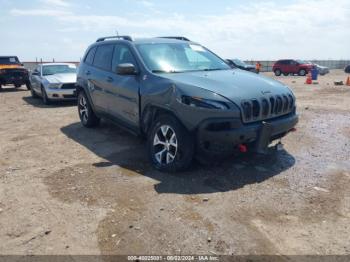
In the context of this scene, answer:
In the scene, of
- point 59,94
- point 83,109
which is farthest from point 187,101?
point 59,94

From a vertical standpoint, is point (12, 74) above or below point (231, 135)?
above

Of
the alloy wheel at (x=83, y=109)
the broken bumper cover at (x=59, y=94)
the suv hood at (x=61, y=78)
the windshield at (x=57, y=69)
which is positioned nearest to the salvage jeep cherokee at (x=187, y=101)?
the alloy wheel at (x=83, y=109)

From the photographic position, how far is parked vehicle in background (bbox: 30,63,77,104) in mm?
11727

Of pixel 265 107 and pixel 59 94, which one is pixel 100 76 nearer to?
pixel 265 107

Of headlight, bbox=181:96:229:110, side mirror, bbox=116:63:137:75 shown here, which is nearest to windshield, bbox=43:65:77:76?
side mirror, bbox=116:63:137:75

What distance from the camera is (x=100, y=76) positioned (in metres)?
6.67

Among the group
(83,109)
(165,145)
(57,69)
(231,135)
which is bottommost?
(165,145)

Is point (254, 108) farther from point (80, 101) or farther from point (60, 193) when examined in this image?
point (80, 101)

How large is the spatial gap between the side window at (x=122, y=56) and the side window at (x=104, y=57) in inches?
7.6

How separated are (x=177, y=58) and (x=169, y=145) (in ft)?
5.25

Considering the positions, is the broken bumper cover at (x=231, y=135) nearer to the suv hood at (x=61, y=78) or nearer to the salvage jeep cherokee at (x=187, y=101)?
the salvage jeep cherokee at (x=187, y=101)

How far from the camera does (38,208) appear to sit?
3969 millimetres

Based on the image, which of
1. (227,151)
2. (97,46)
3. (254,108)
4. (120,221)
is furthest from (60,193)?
(97,46)

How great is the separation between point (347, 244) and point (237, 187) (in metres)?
1.49
